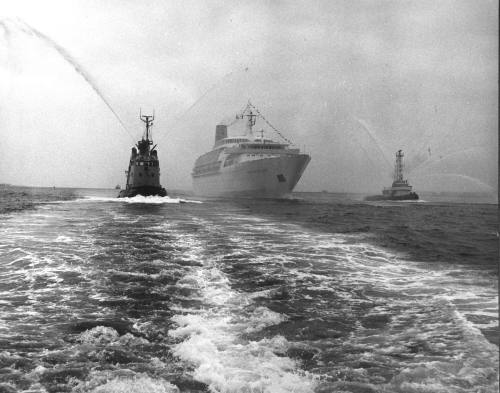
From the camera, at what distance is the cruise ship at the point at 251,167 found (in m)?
74.7

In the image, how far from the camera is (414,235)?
27469mm

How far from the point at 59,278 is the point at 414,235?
23545 mm

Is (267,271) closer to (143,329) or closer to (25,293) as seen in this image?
(143,329)

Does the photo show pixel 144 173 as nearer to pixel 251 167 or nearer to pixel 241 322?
pixel 251 167

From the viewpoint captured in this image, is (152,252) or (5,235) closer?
(152,252)

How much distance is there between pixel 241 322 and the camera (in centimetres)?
891

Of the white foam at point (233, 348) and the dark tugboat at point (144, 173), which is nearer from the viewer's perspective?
the white foam at point (233, 348)

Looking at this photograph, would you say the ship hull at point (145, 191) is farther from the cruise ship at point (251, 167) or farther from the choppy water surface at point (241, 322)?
the choppy water surface at point (241, 322)

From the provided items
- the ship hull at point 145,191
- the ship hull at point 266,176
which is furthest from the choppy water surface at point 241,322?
the ship hull at point 266,176

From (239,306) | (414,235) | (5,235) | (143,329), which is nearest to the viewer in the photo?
(143,329)

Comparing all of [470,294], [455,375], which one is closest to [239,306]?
[455,375]

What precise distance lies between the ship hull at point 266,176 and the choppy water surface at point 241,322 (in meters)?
56.8

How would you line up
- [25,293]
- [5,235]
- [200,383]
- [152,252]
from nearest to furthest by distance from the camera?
[200,383], [25,293], [152,252], [5,235]

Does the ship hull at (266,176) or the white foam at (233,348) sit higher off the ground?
the ship hull at (266,176)
